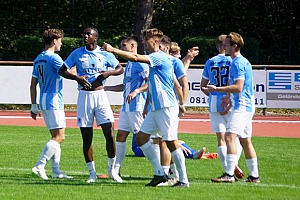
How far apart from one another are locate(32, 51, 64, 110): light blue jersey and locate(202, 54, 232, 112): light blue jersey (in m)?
2.31

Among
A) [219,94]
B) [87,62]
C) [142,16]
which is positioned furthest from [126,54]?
[142,16]

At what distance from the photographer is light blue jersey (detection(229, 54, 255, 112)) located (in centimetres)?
1248

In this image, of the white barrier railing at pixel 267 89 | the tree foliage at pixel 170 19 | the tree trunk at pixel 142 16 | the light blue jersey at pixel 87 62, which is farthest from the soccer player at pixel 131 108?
the tree trunk at pixel 142 16

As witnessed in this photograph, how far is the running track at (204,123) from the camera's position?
23281mm

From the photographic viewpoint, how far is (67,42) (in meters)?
34.6

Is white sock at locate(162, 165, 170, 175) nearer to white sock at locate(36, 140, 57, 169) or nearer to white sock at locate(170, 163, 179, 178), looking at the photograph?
white sock at locate(170, 163, 179, 178)

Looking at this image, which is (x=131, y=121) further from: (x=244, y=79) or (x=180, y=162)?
(x=244, y=79)

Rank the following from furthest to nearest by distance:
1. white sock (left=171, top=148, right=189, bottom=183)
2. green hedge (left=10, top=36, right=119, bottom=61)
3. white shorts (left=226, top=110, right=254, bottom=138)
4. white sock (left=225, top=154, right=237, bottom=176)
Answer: green hedge (left=10, top=36, right=119, bottom=61)
white sock (left=225, top=154, right=237, bottom=176)
white shorts (left=226, top=110, right=254, bottom=138)
white sock (left=171, top=148, right=189, bottom=183)

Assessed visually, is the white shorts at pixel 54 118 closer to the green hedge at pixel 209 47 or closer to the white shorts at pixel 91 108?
the white shorts at pixel 91 108

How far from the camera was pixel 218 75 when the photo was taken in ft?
43.6

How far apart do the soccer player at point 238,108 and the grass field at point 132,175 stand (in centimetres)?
30

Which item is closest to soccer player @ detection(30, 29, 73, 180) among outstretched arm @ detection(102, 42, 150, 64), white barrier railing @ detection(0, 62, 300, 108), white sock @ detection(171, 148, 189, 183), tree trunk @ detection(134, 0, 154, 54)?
outstretched arm @ detection(102, 42, 150, 64)

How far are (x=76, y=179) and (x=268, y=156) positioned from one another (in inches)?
202

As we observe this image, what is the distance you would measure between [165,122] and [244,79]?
1410 millimetres
